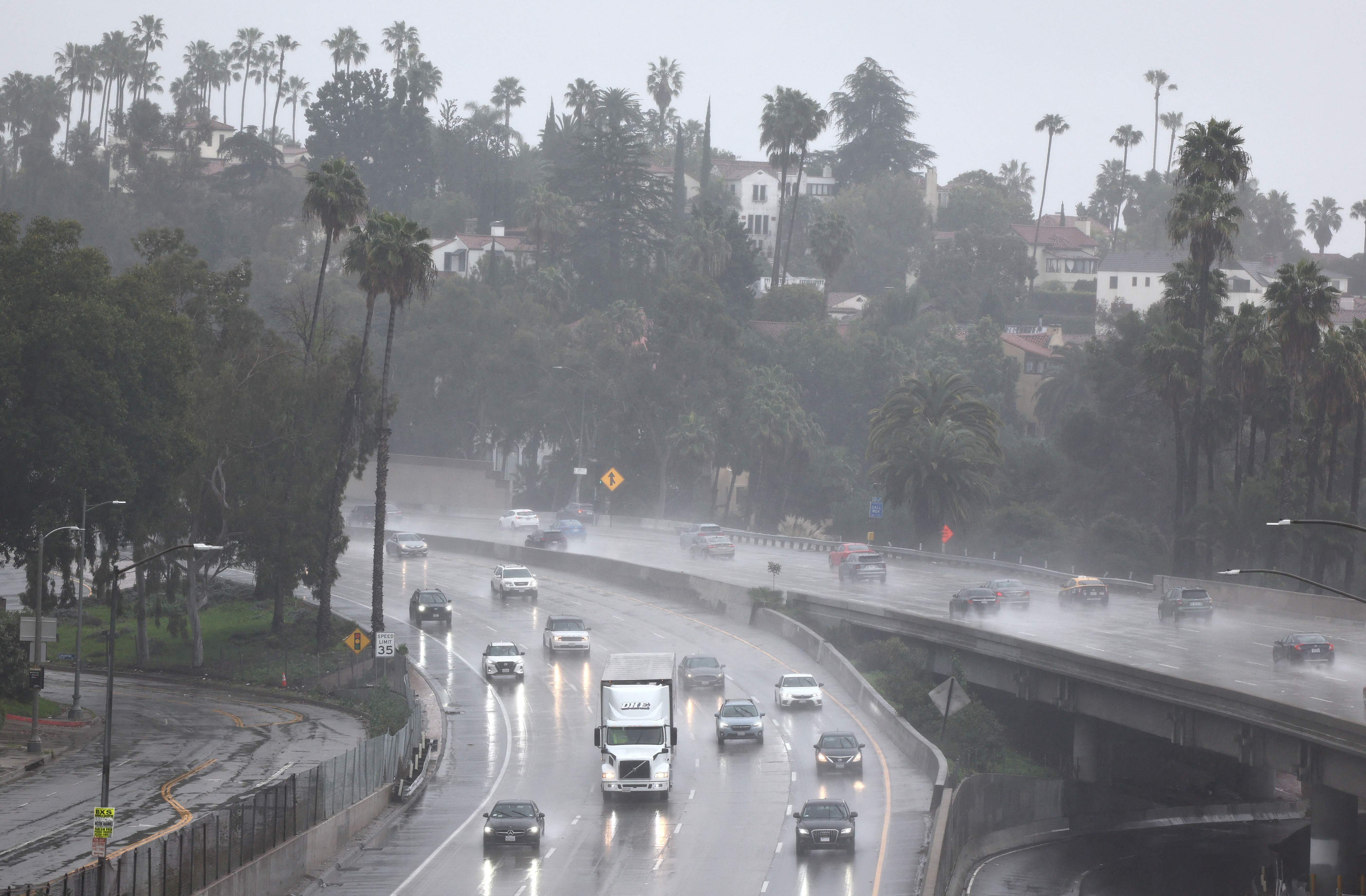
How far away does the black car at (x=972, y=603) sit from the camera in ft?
228

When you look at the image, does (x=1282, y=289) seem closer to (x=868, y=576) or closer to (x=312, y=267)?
(x=868, y=576)

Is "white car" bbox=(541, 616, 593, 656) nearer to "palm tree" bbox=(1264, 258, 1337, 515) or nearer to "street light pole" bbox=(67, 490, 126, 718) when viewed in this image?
"street light pole" bbox=(67, 490, 126, 718)

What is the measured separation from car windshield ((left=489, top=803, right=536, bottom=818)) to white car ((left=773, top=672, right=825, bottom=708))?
62.3 feet

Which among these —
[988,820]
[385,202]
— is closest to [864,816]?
[988,820]

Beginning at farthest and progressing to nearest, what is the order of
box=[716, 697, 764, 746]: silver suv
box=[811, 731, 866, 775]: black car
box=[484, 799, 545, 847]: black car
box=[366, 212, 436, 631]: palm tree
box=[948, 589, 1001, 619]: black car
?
box=[948, 589, 1001, 619]: black car, box=[366, 212, 436, 631]: palm tree, box=[716, 697, 764, 746]: silver suv, box=[811, 731, 866, 775]: black car, box=[484, 799, 545, 847]: black car

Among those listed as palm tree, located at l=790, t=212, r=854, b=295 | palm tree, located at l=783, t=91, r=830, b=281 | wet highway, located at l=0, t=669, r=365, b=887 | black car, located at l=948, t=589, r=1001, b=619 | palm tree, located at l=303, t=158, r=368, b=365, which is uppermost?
palm tree, located at l=783, t=91, r=830, b=281

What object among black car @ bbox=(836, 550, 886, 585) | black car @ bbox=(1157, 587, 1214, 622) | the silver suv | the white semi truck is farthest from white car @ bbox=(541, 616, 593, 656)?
black car @ bbox=(1157, 587, 1214, 622)

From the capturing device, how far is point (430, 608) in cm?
7538

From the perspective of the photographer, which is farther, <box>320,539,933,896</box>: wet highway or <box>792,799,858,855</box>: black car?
<box>792,799,858,855</box>: black car

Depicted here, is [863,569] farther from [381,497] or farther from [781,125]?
[781,125]

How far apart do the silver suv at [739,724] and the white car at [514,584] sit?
3059cm

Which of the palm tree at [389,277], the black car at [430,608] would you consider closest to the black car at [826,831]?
the palm tree at [389,277]

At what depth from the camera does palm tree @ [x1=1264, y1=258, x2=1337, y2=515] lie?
80125 millimetres

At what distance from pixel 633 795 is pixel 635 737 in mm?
1903
